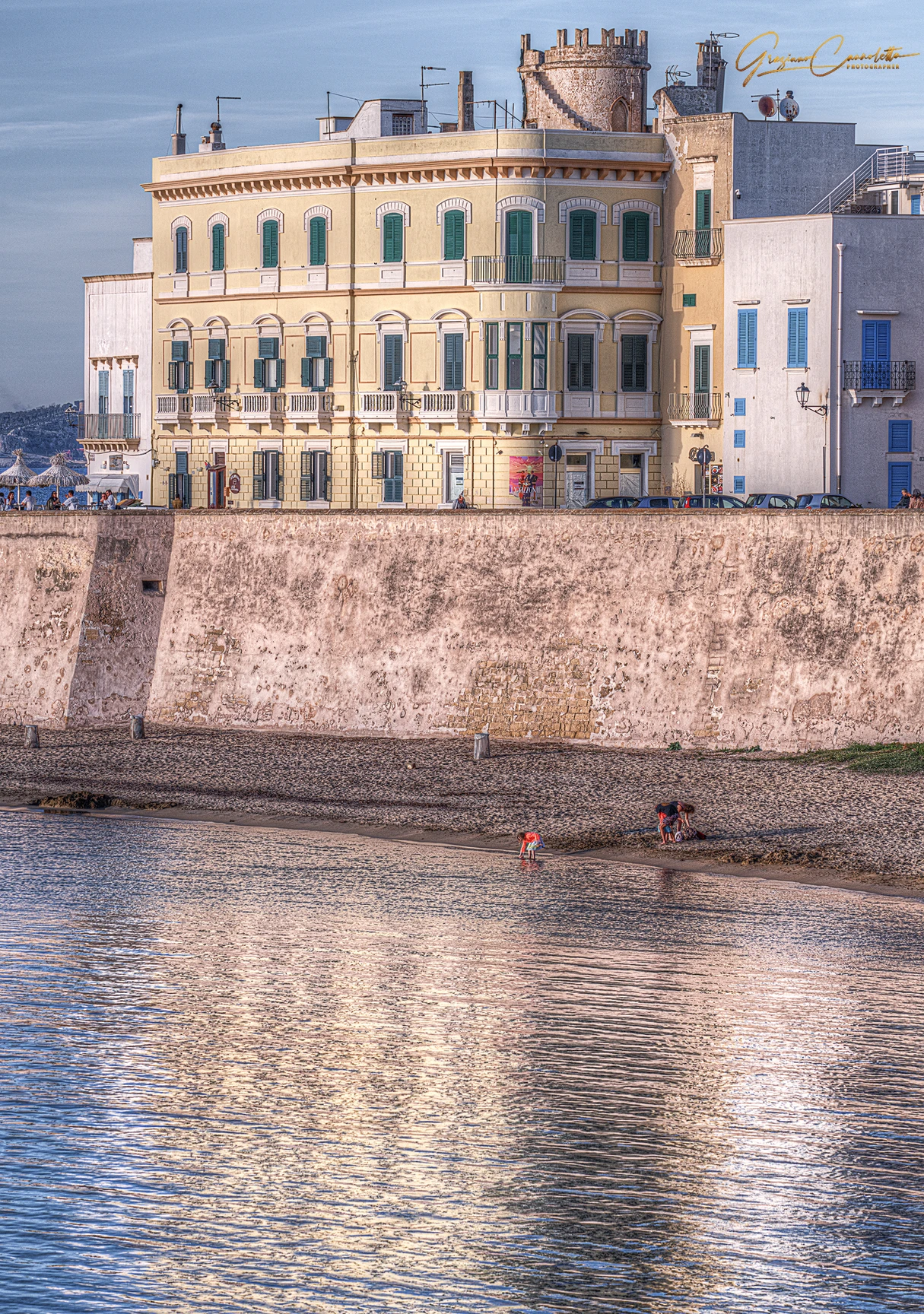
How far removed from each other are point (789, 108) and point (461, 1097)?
3811cm

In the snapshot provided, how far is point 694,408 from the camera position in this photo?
47656 millimetres

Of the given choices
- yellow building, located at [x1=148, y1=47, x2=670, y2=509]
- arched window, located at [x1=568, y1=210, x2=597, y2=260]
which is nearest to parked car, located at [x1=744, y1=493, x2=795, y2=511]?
yellow building, located at [x1=148, y1=47, x2=670, y2=509]

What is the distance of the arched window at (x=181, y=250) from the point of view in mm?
53312

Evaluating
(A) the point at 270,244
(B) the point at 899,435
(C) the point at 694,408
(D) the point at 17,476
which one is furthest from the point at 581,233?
(D) the point at 17,476

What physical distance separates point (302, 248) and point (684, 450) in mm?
11630

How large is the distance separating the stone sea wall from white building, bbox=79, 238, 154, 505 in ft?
39.9

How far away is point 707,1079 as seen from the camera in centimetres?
1764

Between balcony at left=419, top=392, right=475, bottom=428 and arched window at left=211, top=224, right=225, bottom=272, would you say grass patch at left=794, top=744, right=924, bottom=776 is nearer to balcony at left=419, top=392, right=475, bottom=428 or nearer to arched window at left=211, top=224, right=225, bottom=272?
balcony at left=419, top=392, right=475, bottom=428

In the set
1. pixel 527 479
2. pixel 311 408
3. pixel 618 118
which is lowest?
pixel 527 479

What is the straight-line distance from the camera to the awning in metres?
56.2

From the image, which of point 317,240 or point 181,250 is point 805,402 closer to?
point 317,240

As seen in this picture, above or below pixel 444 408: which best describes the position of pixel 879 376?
above

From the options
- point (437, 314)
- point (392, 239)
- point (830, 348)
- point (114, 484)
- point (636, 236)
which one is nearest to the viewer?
point (830, 348)

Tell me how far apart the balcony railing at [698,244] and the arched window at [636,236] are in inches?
32.1
